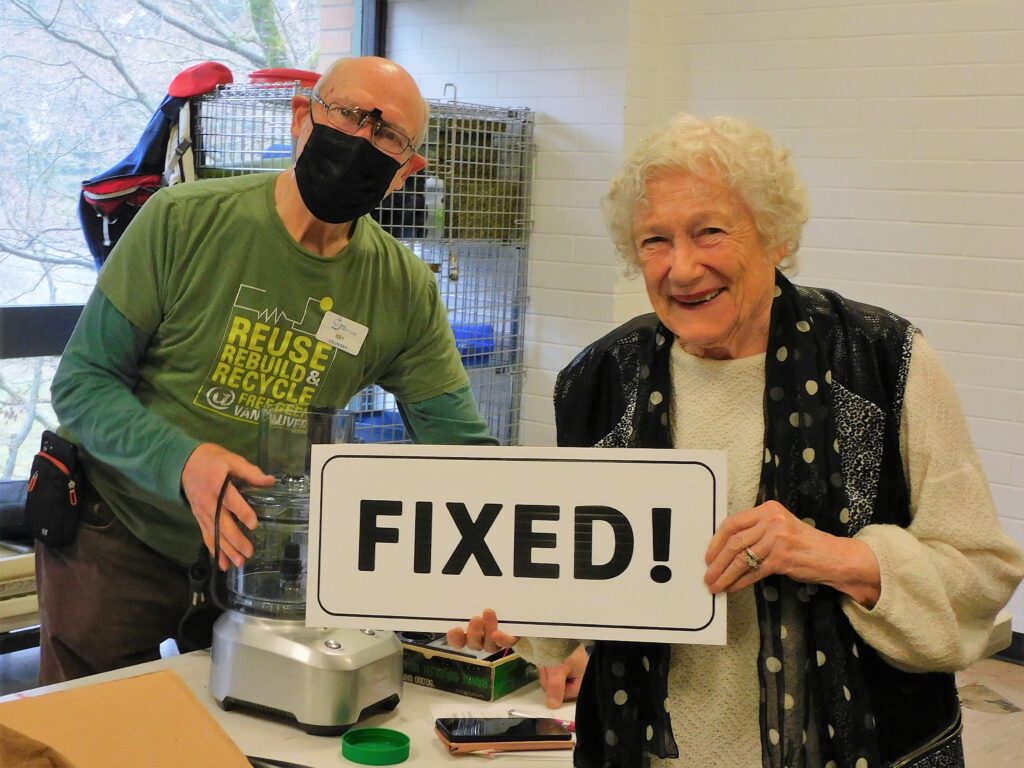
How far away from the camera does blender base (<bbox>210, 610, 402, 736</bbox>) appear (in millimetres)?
1700

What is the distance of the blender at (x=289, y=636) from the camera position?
171cm

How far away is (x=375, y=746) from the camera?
1655 mm

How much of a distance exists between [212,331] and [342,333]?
241 millimetres

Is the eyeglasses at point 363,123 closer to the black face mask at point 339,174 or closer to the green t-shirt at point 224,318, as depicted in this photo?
the black face mask at point 339,174

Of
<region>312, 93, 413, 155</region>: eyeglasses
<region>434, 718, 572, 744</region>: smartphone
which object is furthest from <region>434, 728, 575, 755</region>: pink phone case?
<region>312, 93, 413, 155</region>: eyeglasses

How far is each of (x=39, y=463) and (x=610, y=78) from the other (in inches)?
122

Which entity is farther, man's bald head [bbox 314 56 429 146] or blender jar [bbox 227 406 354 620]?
man's bald head [bbox 314 56 429 146]

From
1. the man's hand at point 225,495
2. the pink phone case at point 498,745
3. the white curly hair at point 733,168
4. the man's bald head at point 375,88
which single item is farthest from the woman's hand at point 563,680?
the man's bald head at point 375,88

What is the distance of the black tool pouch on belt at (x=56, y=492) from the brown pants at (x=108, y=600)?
0.11 feet

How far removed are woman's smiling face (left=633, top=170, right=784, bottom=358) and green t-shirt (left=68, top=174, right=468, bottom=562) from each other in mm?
796

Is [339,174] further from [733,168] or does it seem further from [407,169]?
[733,168]

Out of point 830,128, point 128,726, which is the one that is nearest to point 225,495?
point 128,726

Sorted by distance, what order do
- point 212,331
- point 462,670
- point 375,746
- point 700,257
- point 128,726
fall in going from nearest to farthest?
1. point 128,726
2. point 700,257
3. point 375,746
4. point 462,670
5. point 212,331

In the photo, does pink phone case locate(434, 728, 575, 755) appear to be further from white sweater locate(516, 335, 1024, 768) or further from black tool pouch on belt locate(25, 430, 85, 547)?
black tool pouch on belt locate(25, 430, 85, 547)
